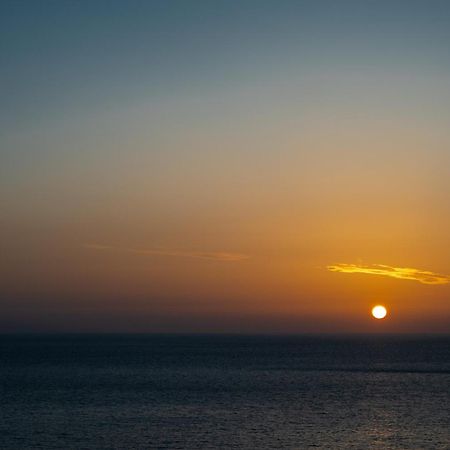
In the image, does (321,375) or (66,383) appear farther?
(321,375)

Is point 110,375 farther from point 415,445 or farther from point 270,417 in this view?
point 415,445

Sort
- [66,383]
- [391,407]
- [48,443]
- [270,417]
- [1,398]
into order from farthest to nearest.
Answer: [66,383] < [1,398] < [391,407] < [270,417] < [48,443]

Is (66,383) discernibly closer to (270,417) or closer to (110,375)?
(110,375)

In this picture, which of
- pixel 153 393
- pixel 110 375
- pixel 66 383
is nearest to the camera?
pixel 153 393

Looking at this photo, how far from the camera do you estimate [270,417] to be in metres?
64.9

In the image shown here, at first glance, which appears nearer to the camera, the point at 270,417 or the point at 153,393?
the point at 270,417

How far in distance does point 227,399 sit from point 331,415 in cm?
1620

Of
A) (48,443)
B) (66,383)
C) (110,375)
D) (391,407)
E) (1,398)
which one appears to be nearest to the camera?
(48,443)

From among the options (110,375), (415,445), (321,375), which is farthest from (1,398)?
(321,375)

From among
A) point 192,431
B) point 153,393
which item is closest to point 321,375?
point 153,393

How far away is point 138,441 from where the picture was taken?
170 ft

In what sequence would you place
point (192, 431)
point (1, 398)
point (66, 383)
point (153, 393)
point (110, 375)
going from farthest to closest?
point (110, 375) → point (66, 383) → point (153, 393) → point (1, 398) → point (192, 431)

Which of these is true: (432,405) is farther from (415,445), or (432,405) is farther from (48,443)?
(48,443)

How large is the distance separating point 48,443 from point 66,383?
1990 inches
